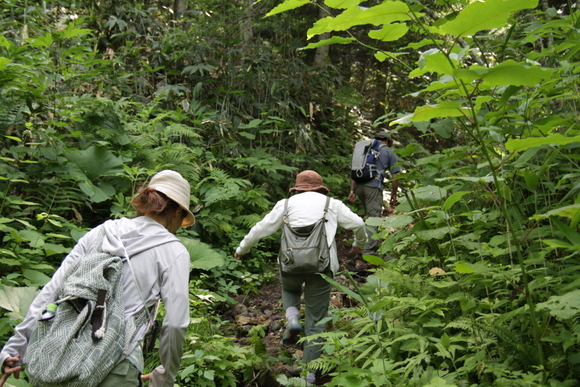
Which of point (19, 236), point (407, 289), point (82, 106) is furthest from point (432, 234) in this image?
point (82, 106)

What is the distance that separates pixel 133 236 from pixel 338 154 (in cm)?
938

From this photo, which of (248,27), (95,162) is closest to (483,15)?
(95,162)

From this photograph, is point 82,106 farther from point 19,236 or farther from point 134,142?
point 19,236

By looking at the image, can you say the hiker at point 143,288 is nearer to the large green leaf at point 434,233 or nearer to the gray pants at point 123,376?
the gray pants at point 123,376

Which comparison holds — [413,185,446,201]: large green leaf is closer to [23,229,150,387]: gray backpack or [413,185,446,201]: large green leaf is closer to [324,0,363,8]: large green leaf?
[324,0,363,8]: large green leaf

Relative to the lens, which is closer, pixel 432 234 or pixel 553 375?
pixel 553 375

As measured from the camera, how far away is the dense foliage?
1.97 metres

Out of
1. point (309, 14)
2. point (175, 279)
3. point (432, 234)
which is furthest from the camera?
point (309, 14)

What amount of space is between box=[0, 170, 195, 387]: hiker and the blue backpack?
573cm

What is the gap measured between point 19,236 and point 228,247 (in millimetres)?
3330

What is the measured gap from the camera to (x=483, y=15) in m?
1.29

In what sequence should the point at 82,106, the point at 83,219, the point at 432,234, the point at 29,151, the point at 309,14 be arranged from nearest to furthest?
the point at 432,234 < the point at 29,151 < the point at 83,219 < the point at 82,106 < the point at 309,14

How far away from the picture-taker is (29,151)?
19.0 ft

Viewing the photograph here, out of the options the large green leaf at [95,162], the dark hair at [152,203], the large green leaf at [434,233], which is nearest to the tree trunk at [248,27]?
the large green leaf at [95,162]
